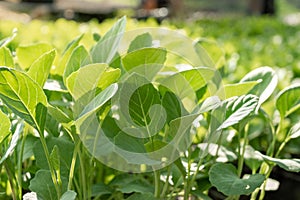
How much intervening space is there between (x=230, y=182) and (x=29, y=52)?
480 mm

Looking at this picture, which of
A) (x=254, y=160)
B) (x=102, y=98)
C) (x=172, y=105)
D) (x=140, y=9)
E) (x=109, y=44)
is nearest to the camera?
(x=102, y=98)

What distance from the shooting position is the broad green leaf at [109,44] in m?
0.85

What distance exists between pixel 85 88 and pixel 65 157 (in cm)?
19

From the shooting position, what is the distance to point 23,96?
2.40 feet

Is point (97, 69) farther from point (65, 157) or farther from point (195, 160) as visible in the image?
point (195, 160)

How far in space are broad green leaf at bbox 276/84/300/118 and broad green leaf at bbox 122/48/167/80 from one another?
0.26m

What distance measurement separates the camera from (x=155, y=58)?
0.80 metres

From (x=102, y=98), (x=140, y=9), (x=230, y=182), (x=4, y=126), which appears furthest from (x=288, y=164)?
(x=140, y=9)

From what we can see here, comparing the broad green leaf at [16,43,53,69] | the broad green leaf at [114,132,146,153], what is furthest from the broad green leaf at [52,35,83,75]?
the broad green leaf at [114,132,146,153]

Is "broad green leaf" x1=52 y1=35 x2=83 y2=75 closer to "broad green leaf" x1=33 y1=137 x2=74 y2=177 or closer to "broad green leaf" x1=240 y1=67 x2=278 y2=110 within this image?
"broad green leaf" x1=33 y1=137 x2=74 y2=177

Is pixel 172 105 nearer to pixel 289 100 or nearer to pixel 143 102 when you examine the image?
pixel 143 102

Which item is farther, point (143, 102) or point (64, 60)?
point (64, 60)

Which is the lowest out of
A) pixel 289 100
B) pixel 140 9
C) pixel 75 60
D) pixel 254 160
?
pixel 140 9

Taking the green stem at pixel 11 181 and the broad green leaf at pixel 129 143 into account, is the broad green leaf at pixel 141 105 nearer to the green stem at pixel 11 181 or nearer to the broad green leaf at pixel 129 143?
the broad green leaf at pixel 129 143
